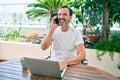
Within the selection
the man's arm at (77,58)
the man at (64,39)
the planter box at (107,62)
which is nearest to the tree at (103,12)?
the planter box at (107,62)

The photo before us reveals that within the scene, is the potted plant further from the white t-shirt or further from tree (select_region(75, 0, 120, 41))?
the white t-shirt

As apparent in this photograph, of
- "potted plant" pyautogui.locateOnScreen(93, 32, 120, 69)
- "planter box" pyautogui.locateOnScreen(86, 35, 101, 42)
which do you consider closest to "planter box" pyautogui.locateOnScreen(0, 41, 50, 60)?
"planter box" pyautogui.locateOnScreen(86, 35, 101, 42)

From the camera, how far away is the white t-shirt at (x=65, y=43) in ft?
7.57

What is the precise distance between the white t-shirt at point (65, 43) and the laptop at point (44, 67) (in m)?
0.77

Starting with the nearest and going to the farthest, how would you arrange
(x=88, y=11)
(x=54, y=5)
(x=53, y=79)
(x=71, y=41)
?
1. (x=53, y=79)
2. (x=71, y=41)
3. (x=88, y=11)
4. (x=54, y=5)

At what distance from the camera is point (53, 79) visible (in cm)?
151

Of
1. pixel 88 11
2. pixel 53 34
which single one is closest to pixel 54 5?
pixel 88 11

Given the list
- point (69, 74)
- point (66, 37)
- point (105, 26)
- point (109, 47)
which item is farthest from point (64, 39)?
point (105, 26)

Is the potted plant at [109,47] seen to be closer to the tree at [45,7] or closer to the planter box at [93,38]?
the planter box at [93,38]

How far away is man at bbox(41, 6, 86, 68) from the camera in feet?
7.47

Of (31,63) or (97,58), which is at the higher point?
(31,63)

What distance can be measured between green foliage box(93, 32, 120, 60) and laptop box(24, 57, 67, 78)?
6.04ft

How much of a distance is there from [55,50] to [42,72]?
865mm

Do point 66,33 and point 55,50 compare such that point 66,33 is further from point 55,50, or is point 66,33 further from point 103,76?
point 103,76
